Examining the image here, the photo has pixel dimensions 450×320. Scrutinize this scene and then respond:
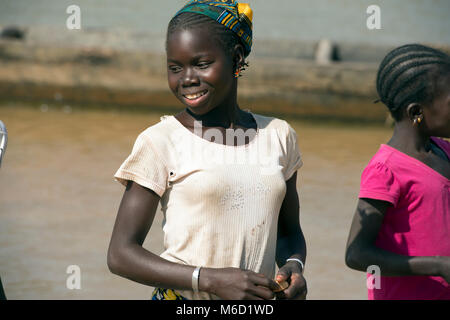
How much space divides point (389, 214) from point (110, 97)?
814cm

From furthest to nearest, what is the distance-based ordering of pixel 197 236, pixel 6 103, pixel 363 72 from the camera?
pixel 6 103, pixel 363 72, pixel 197 236

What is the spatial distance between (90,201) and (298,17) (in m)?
9.46

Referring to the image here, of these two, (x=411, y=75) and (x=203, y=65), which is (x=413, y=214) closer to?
(x=411, y=75)

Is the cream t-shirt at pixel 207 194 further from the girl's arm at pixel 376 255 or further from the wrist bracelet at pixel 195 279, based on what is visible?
the girl's arm at pixel 376 255

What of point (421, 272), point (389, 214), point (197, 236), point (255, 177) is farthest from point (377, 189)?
point (197, 236)

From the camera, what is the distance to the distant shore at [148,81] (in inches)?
374

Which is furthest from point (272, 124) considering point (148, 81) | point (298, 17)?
point (298, 17)

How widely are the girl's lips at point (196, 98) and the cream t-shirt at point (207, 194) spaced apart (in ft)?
0.25

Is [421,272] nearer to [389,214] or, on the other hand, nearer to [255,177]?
[389,214]

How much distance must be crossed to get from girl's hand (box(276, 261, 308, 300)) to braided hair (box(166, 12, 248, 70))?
627 millimetres

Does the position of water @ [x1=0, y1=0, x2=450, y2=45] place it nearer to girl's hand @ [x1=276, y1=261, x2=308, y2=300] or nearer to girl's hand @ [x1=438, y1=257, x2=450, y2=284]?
girl's hand @ [x1=438, y1=257, x2=450, y2=284]

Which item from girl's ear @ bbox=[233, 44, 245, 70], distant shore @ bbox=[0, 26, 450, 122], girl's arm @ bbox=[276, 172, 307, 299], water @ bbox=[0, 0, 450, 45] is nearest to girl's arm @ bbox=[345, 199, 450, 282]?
girl's arm @ bbox=[276, 172, 307, 299]

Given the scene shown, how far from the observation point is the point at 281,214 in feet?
7.35
